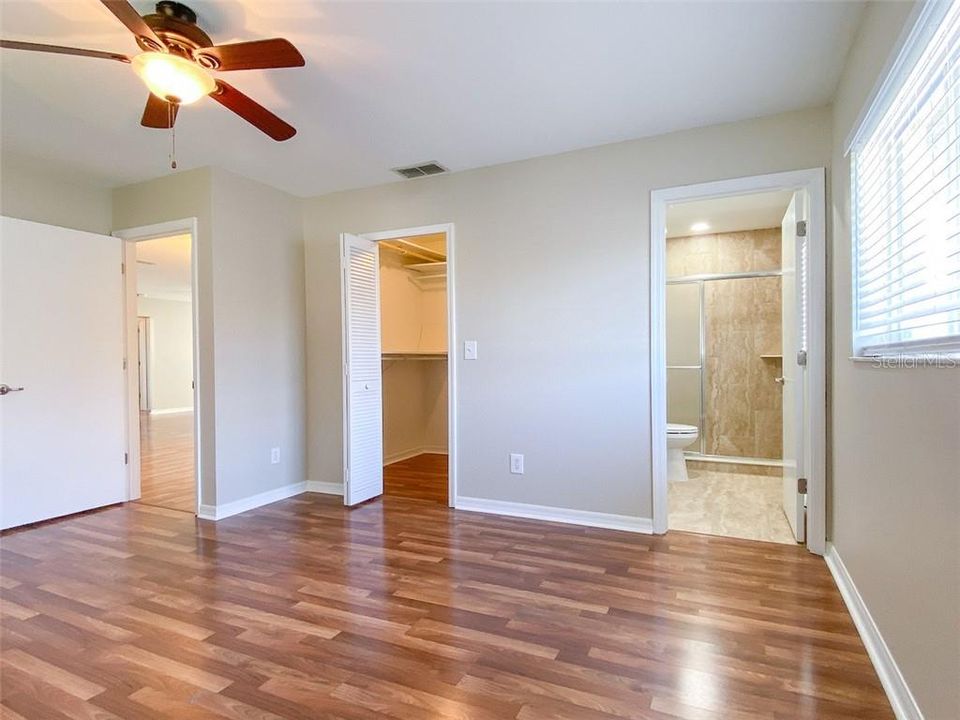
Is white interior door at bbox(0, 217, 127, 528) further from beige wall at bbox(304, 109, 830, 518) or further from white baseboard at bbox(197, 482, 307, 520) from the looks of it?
beige wall at bbox(304, 109, 830, 518)

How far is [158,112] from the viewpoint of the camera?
2133 millimetres

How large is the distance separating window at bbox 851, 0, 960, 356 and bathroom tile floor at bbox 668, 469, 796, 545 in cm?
145

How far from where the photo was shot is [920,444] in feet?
4.63

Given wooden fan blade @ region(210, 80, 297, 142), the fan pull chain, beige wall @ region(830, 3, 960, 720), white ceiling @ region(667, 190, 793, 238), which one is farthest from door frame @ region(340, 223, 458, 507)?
beige wall @ region(830, 3, 960, 720)

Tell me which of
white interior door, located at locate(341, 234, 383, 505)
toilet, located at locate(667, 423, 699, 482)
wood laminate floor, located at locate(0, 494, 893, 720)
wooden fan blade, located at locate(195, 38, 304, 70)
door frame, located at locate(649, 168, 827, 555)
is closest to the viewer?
wood laminate floor, located at locate(0, 494, 893, 720)

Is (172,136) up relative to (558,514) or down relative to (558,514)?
up

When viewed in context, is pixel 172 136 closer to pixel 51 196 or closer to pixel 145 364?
pixel 51 196

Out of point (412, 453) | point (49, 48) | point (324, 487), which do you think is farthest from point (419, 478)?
point (49, 48)

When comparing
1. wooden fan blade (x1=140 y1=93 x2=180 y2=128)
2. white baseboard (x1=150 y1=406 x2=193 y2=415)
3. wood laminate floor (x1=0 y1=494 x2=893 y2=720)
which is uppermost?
wooden fan blade (x1=140 y1=93 x2=180 y2=128)

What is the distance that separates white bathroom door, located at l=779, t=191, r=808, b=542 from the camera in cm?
278

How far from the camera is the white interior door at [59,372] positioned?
325 cm

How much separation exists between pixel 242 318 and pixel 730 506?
369cm

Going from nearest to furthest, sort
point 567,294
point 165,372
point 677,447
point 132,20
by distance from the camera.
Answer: point 132,20 < point 567,294 < point 677,447 < point 165,372

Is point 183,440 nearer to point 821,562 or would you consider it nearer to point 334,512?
point 334,512
